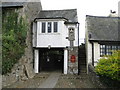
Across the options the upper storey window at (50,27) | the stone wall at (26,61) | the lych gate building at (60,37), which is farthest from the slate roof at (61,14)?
the upper storey window at (50,27)

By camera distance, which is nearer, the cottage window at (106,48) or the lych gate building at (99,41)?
the lych gate building at (99,41)

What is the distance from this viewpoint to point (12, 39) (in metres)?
15.4

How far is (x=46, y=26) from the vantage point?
20.1 meters

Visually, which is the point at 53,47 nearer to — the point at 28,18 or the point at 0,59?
the point at 28,18

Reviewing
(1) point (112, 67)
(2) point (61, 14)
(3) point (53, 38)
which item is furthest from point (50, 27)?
(1) point (112, 67)

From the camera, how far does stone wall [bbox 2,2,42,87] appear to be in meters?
15.7

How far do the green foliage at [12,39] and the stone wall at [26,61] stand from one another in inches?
28.7

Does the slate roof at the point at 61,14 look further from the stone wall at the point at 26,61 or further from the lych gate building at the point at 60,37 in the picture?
the stone wall at the point at 26,61

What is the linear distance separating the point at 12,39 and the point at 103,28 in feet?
39.2

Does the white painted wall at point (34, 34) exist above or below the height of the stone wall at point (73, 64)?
above

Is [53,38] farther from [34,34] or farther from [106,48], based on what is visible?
[106,48]

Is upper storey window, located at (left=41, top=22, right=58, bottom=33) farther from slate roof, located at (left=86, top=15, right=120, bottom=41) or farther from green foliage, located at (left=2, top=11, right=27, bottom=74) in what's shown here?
slate roof, located at (left=86, top=15, right=120, bottom=41)

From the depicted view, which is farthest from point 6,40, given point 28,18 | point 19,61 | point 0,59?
point 28,18

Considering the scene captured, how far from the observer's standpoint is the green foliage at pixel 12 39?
1498 centimetres
